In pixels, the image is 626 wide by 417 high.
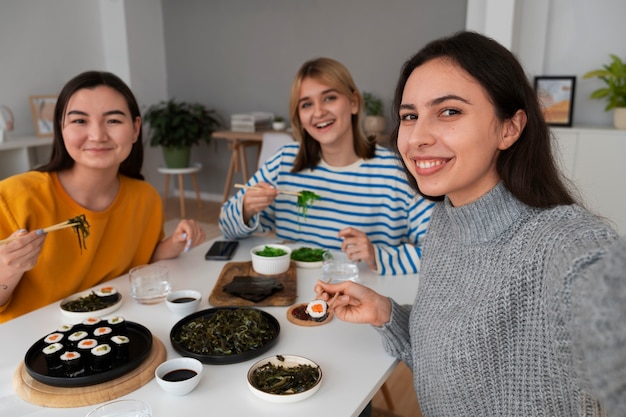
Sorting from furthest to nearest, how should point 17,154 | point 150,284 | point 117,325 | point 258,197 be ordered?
1. point 17,154
2. point 258,197
3. point 150,284
4. point 117,325

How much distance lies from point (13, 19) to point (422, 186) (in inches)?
211

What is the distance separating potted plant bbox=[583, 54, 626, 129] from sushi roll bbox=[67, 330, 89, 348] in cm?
408

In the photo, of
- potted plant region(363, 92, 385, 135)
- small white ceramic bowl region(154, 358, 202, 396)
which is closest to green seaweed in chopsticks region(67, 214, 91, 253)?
small white ceramic bowl region(154, 358, 202, 396)

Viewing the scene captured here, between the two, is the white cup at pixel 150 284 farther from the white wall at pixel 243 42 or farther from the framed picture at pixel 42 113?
the framed picture at pixel 42 113

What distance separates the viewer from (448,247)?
1231 millimetres

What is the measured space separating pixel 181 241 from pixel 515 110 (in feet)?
4.35

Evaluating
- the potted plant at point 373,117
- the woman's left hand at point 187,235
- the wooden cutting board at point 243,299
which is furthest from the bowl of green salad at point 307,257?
the potted plant at point 373,117

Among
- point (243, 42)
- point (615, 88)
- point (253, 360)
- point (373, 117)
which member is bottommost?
point (253, 360)

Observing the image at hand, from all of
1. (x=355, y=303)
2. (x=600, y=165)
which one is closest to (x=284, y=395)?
(x=355, y=303)

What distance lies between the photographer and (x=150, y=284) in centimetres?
156

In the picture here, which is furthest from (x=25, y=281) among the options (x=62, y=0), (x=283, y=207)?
(x=62, y=0)

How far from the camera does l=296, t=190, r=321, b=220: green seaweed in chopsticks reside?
2123 mm

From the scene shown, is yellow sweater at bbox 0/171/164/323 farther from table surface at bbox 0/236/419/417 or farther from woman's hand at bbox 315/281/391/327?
woman's hand at bbox 315/281/391/327

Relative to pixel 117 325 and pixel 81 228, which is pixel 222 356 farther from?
pixel 81 228
